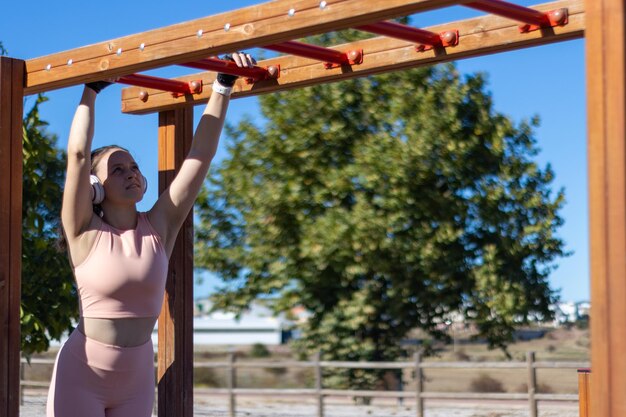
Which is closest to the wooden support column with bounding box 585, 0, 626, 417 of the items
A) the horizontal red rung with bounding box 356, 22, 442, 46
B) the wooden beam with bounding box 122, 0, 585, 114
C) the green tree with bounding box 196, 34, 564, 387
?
the horizontal red rung with bounding box 356, 22, 442, 46

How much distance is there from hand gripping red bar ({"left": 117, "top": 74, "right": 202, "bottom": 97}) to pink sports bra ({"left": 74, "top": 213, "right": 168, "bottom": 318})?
110cm

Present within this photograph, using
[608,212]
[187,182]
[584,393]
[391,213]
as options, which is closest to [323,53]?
[187,182]

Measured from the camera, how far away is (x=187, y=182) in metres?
3.59

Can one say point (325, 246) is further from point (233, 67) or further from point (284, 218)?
point (233, 67)

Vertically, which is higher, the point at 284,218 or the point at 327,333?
the point at 284,218

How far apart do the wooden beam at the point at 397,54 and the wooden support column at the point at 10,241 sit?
2.64 ft

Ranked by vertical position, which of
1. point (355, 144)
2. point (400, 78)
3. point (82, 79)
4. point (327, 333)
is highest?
point (400, 78)

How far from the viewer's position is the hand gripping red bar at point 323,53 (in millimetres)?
3744

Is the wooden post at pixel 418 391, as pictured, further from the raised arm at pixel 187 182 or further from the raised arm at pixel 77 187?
the raised arm at pixel 77 187

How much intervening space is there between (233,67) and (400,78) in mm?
14378

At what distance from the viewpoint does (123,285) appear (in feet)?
10.7

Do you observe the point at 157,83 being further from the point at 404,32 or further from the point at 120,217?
the point at 404,32

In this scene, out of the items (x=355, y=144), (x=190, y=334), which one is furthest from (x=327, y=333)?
(x=190, y=334)

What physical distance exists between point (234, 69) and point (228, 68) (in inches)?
2.2
